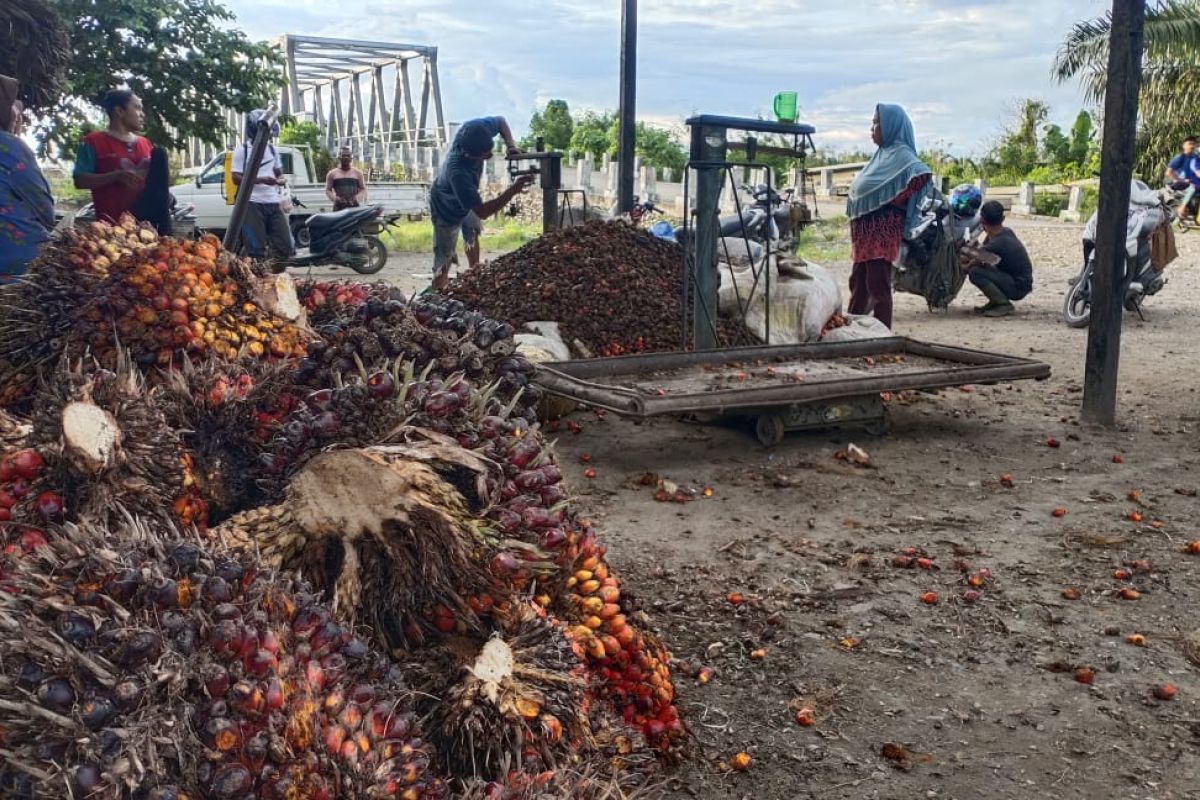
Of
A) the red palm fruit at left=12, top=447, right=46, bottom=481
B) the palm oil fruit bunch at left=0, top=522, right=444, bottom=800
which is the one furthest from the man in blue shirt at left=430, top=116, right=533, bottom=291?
the palm oil fruit bunch at left=0, top=522, right=444, bottom=800

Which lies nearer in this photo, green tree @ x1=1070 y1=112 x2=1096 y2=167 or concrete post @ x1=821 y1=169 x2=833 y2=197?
concrete post @ x1=821 y1=169 x2=833 y2=197

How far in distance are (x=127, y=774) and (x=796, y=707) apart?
210cm

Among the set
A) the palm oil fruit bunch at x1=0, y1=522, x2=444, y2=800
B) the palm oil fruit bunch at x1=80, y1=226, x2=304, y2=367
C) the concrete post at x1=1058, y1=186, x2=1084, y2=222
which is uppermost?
the concrete post at x1=1058, y1=186, x2=1084, y2=222

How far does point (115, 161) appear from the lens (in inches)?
255

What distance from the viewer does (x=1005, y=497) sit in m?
5.16

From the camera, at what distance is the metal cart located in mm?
5344

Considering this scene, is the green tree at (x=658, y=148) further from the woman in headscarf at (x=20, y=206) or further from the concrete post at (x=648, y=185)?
the woman in headscarf at (x=20, y=206)

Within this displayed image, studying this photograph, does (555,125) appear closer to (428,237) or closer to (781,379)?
(428,237)

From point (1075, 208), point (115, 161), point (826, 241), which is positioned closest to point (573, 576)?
point (115, 161)

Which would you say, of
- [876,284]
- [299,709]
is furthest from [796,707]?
[876,284]

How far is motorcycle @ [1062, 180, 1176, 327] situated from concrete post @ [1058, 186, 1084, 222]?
15.8 meters

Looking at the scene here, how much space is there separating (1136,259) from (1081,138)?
26.6 m

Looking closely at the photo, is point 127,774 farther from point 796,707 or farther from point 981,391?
point 981,391

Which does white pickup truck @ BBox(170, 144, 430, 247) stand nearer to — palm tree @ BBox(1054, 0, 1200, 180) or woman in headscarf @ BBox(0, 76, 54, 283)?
woman in headscarf @ BBox(0, 76, 54, 283)
